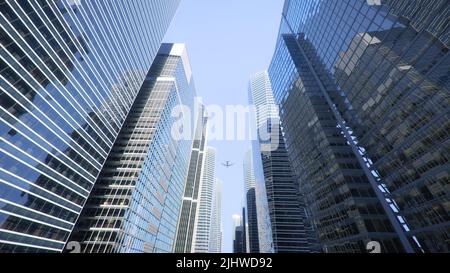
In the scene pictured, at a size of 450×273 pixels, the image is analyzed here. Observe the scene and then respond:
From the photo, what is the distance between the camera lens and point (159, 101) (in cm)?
10900

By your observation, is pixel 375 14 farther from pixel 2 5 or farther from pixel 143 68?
pixel 143 68

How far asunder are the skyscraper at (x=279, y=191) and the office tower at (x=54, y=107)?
7785 cm

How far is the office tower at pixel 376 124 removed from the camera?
34.7 meters

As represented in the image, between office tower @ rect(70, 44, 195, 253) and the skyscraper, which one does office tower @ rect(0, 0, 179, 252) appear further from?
the skyscraper

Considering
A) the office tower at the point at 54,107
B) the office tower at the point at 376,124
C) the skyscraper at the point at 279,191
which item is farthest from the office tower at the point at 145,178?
the office tower at the point at 376,124

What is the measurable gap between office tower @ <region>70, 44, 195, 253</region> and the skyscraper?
55722mm

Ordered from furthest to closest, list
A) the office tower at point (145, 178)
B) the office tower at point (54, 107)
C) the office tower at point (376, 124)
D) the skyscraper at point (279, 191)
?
the skyscraper at point (279, 191), the office tower at point (145, 178), the office tower at point (54, 107), the office tower at point (376, 124)

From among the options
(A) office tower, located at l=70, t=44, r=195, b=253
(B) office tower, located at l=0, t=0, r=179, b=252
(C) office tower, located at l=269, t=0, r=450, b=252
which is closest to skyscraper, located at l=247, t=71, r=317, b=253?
(C) office tower, located at l=269, t=0, r=450, b=252

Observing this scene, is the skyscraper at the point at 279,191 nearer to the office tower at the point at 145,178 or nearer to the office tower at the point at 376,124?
the office tower at the point at 376,124

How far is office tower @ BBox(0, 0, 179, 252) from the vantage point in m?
42.3

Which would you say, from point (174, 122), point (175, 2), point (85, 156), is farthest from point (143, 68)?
point (175, 2)

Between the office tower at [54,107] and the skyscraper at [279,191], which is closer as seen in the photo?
the office tower at [54,107]

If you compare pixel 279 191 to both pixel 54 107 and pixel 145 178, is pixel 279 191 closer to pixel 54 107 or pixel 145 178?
pixel 145 178

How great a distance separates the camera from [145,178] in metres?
87.4
